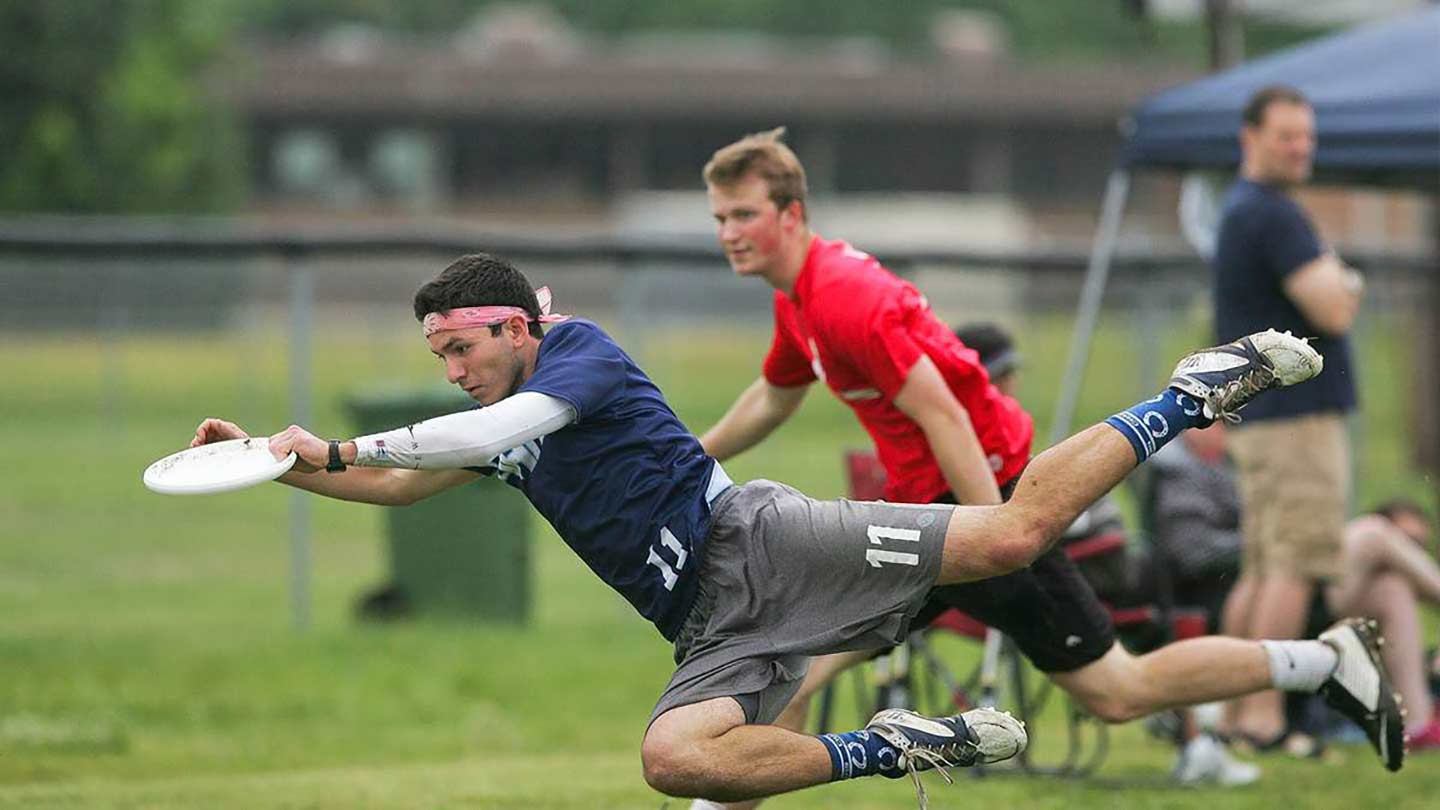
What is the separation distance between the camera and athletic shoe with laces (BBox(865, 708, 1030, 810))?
604 centimetres

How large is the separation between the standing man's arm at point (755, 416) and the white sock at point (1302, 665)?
1762mm

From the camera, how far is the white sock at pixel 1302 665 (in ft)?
23.2

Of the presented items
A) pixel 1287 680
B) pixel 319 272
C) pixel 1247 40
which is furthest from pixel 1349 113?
pixel 1247 40

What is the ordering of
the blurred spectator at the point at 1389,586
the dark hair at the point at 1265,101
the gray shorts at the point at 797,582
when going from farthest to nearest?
the blurred spectator at the point at 1389,586 → the dark hair at the point at 1265,101 → the gray shorts at the point at 797,582

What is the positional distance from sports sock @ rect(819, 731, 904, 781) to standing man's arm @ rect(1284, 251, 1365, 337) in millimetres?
3400

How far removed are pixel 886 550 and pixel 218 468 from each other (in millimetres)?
1796

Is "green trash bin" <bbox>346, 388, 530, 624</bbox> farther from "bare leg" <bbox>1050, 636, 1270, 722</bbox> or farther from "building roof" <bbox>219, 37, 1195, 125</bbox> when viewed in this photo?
"building roof" <bbox>219, 37, 1195, 125</bbox>

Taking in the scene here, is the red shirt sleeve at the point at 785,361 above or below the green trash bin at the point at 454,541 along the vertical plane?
above

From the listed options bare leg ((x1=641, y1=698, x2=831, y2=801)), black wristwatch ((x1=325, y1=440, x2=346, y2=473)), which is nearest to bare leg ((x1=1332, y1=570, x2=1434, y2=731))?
bare leg ((x1=641, y1=698, x2=831, y2=801))

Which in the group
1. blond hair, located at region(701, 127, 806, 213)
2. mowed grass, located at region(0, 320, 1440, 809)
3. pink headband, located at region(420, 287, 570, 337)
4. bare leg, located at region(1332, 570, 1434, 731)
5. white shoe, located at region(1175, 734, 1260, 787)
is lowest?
mowed grass, located at region(0, 320, 1440, 809)

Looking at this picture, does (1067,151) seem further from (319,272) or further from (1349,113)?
(1349,113)

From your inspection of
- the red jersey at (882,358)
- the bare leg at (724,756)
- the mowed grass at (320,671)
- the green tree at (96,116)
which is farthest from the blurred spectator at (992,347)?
the green tree at (96,116)

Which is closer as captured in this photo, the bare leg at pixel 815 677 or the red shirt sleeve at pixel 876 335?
the red shirt sleeve at pixel 876 335

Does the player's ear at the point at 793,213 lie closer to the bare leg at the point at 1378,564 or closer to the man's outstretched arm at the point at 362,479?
the man's outstretched arm at the point at 362,479
